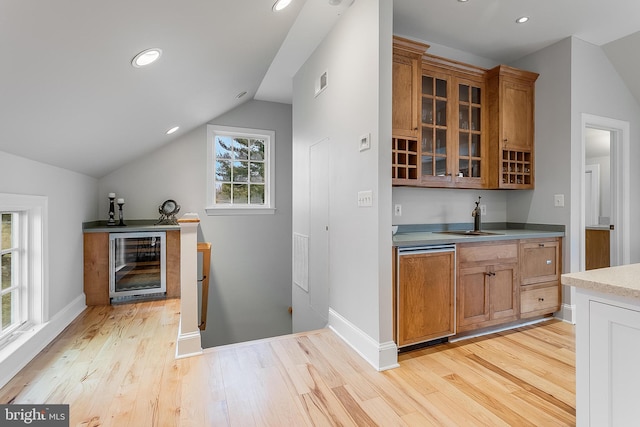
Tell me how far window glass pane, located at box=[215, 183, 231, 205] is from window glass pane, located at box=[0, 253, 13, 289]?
2.45 m

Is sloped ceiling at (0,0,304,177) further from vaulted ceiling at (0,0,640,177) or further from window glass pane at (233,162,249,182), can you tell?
window glass pane at (233,162,249,182)

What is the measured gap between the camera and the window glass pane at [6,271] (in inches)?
81.7

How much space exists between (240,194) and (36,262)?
2.55 meters

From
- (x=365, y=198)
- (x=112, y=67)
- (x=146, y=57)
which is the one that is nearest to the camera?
(x=112, y=67)

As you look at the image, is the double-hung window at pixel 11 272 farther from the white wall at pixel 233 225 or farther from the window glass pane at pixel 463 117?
the window glass pane at pixel 463 117

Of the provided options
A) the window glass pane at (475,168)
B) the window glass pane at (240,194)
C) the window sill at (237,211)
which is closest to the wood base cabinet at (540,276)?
the window glass pane at (475,168)

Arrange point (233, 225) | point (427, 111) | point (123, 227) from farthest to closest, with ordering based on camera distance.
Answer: point (233, 225) → point (123, 227) → point (427, 111)

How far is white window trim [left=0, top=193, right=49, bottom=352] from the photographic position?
2258mm

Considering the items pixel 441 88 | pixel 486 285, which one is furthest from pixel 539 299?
pixel 441 88

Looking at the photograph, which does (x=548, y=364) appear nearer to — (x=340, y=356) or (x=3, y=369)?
(x=340, y=356)

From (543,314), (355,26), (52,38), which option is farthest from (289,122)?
(543,314)

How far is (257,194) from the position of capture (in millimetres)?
4684

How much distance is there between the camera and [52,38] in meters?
1.34

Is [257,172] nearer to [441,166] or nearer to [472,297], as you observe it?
[441,166]
